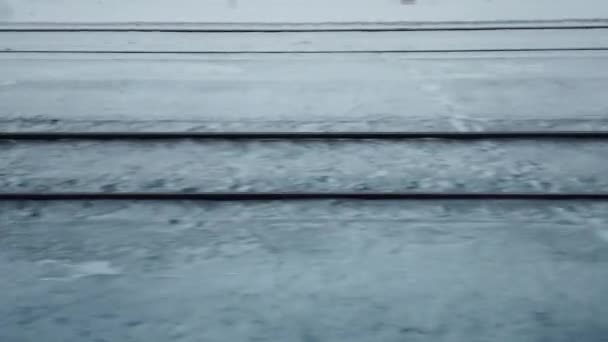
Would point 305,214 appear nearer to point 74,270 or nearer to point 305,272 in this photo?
point 305,272

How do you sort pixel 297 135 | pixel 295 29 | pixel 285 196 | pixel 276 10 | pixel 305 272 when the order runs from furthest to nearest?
1. pixel 276 10
2. pixel 295 29
3. pixel 297 135
4. pixel 285 196
5. pixel 305 272

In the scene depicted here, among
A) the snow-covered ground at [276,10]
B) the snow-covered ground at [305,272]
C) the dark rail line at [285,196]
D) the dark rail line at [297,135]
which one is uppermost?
the snow-covered ground at [276,10]

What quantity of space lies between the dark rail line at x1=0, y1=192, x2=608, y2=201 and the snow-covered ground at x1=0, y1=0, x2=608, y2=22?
7.81 metres

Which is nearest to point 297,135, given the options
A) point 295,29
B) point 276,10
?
point 295,29

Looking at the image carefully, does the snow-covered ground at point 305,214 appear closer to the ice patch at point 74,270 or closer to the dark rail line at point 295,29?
the ice patch at point 74,270

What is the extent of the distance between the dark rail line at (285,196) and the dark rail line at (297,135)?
1.10 m

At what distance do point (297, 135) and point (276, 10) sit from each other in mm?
6899

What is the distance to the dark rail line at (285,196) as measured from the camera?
3.69 meters

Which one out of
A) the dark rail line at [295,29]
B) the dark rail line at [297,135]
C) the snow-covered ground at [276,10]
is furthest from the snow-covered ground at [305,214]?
the snow-covered ground at [276,10]

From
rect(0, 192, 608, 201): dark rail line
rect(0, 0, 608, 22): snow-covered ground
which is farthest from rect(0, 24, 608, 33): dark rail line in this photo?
rect(0, 192, 608, 201): dark rail line

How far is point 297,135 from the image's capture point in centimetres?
476

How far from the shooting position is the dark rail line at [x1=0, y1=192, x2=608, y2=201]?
369 centimetres

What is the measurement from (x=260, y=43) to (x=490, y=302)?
7.16 m

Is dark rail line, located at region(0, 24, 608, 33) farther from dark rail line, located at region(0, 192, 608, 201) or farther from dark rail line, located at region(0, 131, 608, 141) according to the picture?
dark rail line, located at region(0, 192, 608, 201)
